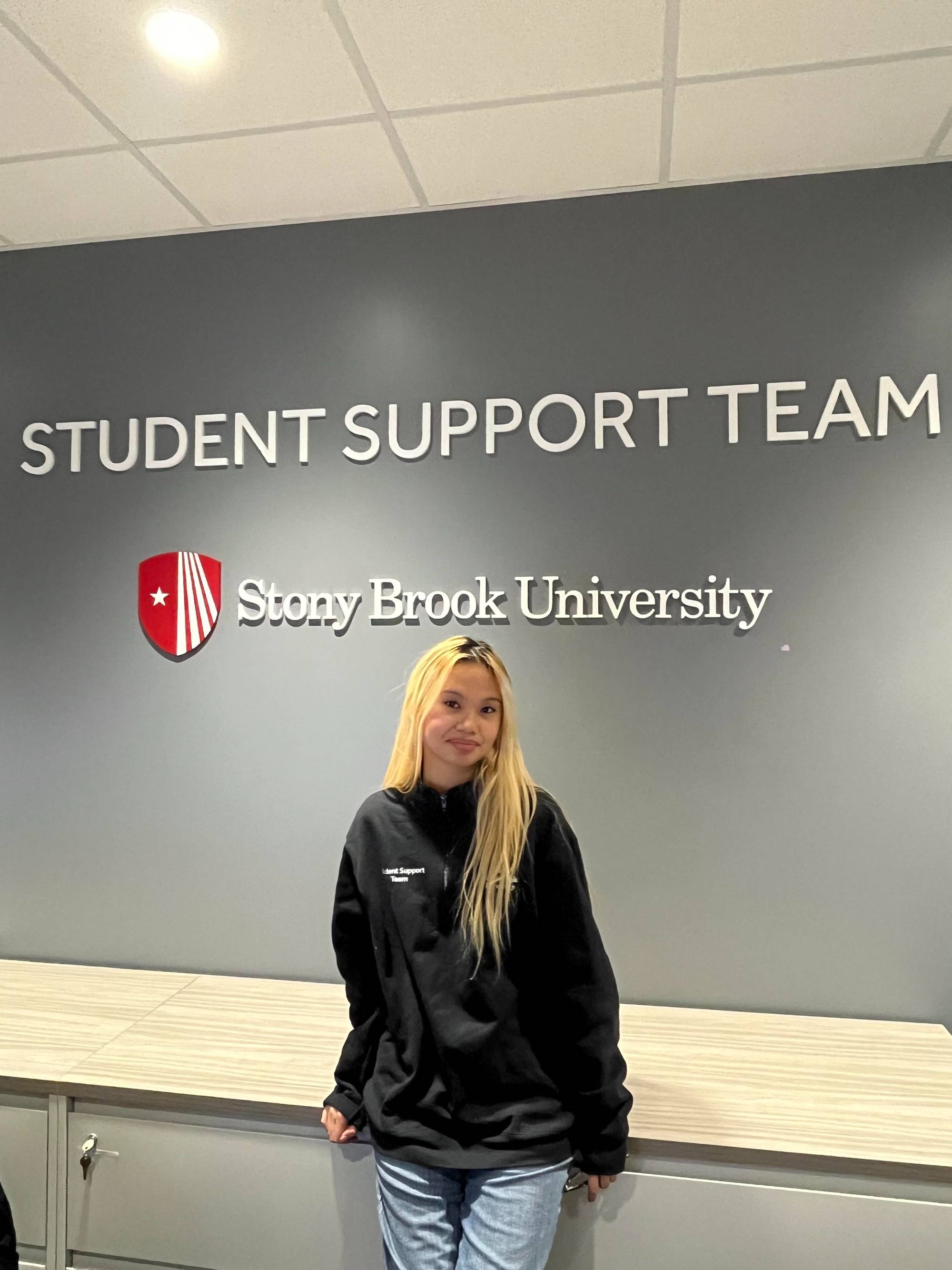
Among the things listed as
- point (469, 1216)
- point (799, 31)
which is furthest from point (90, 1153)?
point (799, 31)

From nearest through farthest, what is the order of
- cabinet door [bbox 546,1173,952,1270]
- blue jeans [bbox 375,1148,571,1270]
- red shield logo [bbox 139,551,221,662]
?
blue jeans [bbox 375,1148,571,1270]
cabinet door [bbox 546,1173,952,1270]
red shield logo [bbox 139,551,221,662]

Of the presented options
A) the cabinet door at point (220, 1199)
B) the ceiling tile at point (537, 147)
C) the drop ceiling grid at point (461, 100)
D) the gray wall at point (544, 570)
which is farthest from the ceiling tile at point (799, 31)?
the cabinet door at point (220, 1199)

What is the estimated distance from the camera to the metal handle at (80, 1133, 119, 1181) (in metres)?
1.80

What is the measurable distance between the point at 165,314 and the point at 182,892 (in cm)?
157

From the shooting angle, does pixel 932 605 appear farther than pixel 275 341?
No

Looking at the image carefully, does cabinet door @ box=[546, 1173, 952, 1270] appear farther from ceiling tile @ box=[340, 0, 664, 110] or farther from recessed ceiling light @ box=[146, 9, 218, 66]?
recessed ceiling light @ box=[146, 9, 218, 66]

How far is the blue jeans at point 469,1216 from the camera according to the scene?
1.44 m

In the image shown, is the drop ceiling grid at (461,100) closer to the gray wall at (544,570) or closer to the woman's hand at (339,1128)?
the gray wall at (544,570)

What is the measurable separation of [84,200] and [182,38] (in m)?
0.76

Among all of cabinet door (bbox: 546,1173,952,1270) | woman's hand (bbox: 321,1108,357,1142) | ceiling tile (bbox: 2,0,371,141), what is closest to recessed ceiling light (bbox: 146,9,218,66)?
ceiling tile (bbox: 2,0,371,141)

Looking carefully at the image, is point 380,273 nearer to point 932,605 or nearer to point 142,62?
point 142,62

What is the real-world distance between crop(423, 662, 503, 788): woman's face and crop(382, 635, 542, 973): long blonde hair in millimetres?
12

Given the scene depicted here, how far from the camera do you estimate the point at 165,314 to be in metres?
2.55

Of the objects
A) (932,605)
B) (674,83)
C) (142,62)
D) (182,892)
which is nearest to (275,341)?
(142,62)
